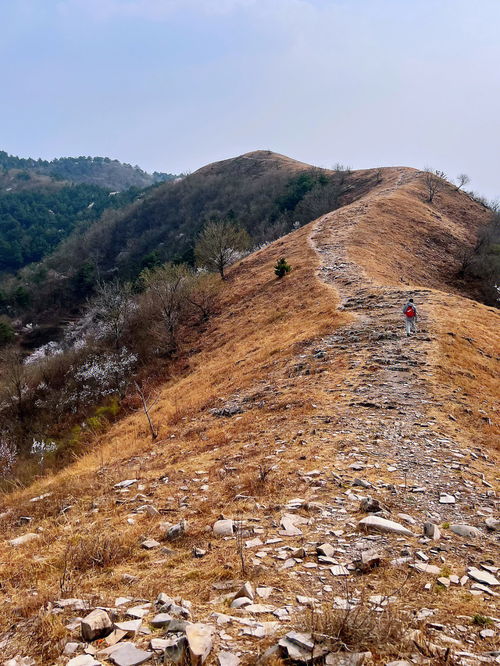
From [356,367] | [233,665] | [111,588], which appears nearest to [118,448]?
[356,367]

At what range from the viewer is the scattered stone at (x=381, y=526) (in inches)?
211

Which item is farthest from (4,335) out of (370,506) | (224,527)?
(370,506)

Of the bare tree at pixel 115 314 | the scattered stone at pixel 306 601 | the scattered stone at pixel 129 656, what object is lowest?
the scattered stone at pixel 306 601

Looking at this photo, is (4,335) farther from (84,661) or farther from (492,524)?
(492,524)

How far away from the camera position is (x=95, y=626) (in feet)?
11.7

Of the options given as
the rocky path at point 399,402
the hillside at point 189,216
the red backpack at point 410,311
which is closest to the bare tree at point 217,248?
the hillside at point 189,216

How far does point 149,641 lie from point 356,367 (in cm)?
1119

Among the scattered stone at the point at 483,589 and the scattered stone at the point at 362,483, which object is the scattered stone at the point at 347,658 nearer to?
the scattered stone at the point at 483,589

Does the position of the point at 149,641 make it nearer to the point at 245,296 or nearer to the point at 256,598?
the point at 256,598

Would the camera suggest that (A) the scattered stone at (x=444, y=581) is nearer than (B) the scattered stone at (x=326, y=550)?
Yes

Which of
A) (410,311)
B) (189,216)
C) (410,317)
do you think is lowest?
(410,317)

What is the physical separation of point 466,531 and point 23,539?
6.49 meters

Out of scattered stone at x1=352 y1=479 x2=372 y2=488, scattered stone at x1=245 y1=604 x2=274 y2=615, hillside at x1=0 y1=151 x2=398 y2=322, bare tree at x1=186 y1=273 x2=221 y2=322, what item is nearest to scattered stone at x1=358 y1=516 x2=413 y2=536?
scattered stone at x1=352 y1=479 x2=372 y2=488

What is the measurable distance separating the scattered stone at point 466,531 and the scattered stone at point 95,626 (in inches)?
177
